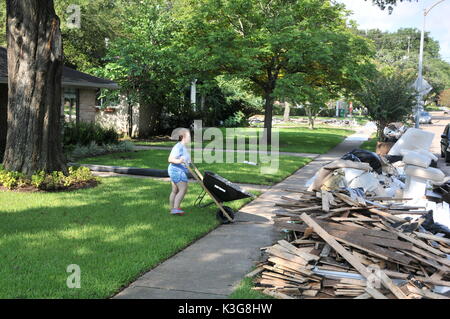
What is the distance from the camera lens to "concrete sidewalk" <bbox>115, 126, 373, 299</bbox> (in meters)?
4.96

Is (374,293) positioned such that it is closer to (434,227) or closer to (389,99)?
(434,227)

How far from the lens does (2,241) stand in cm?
638

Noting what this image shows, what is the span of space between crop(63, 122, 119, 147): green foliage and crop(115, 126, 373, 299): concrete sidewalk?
425 inches

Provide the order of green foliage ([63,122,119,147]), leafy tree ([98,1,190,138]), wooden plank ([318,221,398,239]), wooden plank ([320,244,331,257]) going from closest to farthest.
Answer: wooden plank ([320,244,331,257])
wooden plank ([318,221,398,239])
green foliage ([63,122,119,147])
leafy tree ([98,1,190,138])

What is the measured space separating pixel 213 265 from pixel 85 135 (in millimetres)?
13479

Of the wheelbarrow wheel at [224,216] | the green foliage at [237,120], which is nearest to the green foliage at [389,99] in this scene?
the wheelbarrow wheel at [224,216]

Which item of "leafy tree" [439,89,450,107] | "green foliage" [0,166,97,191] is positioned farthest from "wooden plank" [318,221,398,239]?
"leafy tree" [439,89,450,107]

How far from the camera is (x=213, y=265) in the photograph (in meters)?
5.86

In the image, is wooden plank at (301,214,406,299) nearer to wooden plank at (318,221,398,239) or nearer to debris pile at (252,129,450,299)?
debris pile at (252,129,450,299)

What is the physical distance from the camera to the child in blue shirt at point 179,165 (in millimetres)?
7949

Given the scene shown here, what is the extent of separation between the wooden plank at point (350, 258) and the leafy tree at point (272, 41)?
592 inches

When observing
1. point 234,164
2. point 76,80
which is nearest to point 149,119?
point 76,80
